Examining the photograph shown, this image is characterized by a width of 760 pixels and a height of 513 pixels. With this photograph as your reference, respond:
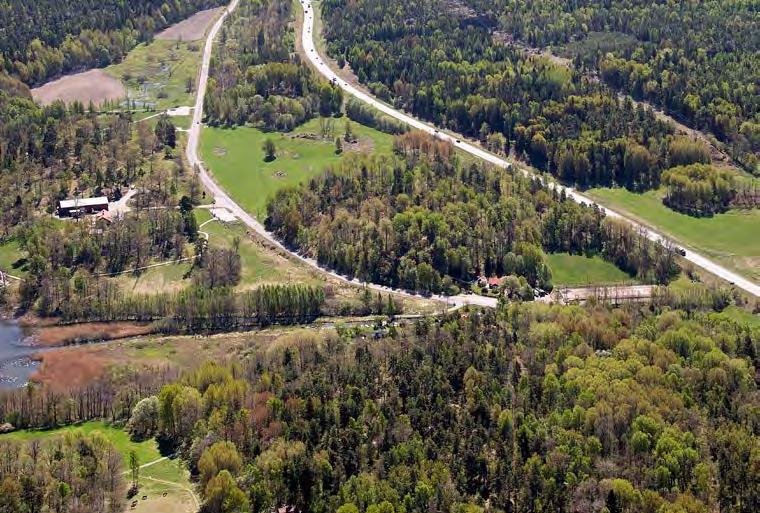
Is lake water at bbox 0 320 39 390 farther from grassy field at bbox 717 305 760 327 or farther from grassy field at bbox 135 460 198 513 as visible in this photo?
grassy field at bbox 717 305 760 327

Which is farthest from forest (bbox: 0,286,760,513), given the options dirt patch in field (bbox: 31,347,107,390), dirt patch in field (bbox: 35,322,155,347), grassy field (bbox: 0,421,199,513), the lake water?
dirt patch in field (bbox: 35,322,155,347)

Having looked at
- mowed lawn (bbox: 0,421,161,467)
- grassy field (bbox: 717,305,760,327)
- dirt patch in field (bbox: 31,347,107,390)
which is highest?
grassy field (bbox: 717,305,760,327)

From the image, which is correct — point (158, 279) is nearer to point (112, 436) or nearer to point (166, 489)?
point (112, 436)

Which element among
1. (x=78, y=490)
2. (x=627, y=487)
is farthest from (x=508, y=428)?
(x=78, y=490)

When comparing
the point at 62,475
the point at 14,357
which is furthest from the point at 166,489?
the point at 14,357

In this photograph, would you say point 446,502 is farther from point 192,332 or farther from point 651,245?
point 651,245
